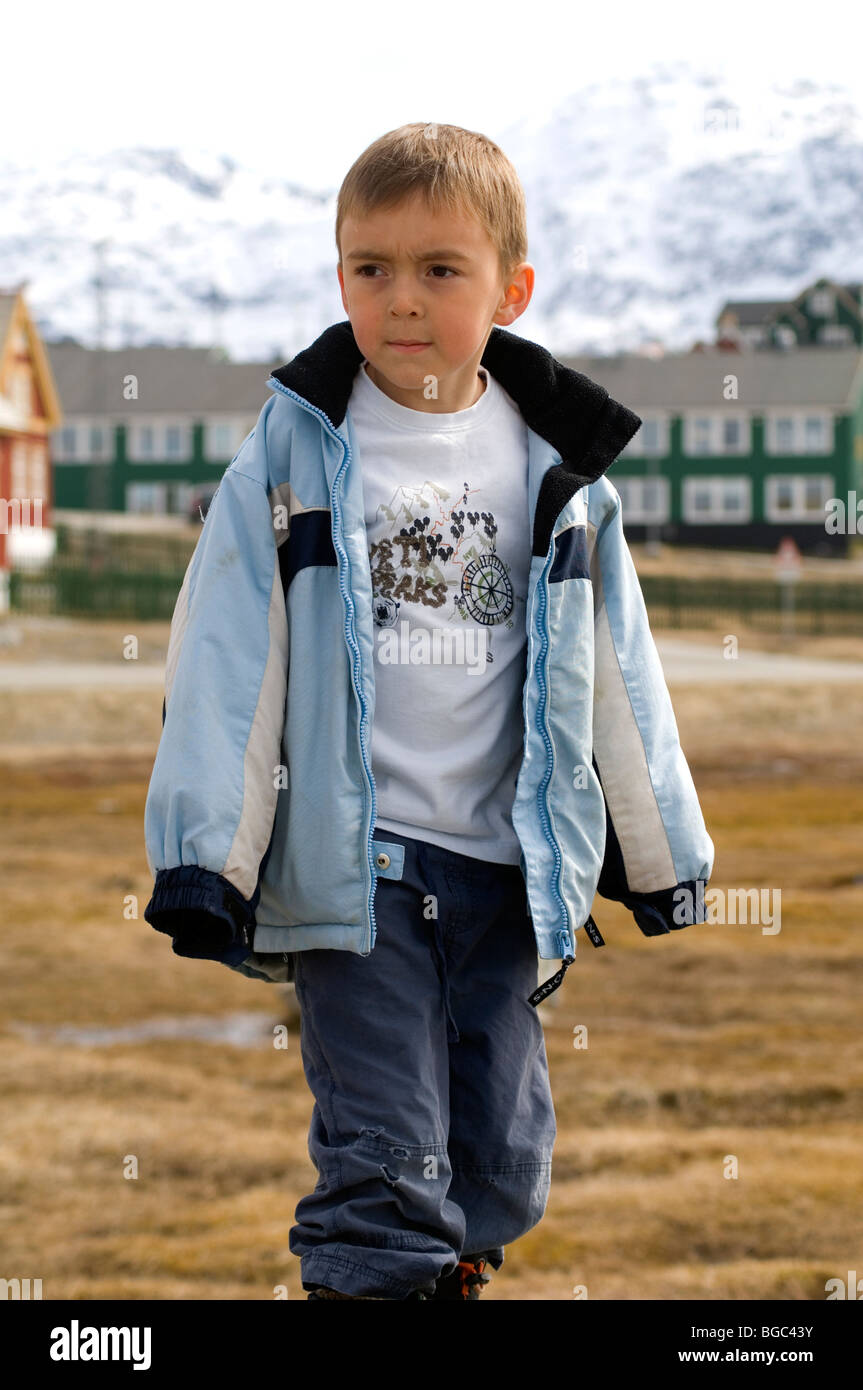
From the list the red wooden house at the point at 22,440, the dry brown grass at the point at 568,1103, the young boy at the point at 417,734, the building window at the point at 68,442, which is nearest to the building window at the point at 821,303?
the building window at the point at 68,442

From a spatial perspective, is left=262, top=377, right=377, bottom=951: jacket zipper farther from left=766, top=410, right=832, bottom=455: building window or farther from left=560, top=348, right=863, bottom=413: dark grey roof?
left=766, top=410, right=832, bottom=455: building window

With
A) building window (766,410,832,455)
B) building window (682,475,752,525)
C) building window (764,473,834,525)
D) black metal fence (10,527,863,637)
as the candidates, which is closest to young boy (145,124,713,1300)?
black metal fence (10,527,863,637)

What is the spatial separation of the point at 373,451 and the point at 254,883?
678mm

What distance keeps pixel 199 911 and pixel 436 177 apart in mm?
1071

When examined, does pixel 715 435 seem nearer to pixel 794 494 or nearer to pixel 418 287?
pixel 794 494

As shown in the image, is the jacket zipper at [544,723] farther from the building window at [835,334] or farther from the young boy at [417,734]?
the building window at [835,334]

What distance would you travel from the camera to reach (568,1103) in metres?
10.0

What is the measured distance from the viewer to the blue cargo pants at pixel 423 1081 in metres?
2.14

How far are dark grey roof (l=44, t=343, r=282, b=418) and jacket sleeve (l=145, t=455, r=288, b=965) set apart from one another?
45.3m

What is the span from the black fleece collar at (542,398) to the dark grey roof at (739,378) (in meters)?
46.0

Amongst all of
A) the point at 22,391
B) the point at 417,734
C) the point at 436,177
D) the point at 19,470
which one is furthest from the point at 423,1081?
the point at 22,391

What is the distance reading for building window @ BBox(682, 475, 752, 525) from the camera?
155 ft

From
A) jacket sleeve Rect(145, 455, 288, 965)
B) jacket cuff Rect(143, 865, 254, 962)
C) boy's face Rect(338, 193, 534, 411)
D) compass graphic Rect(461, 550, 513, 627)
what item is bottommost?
jacket cuff Rect(143, 865, 254, 962)

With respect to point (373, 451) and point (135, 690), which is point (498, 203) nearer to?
point (373, 451)
